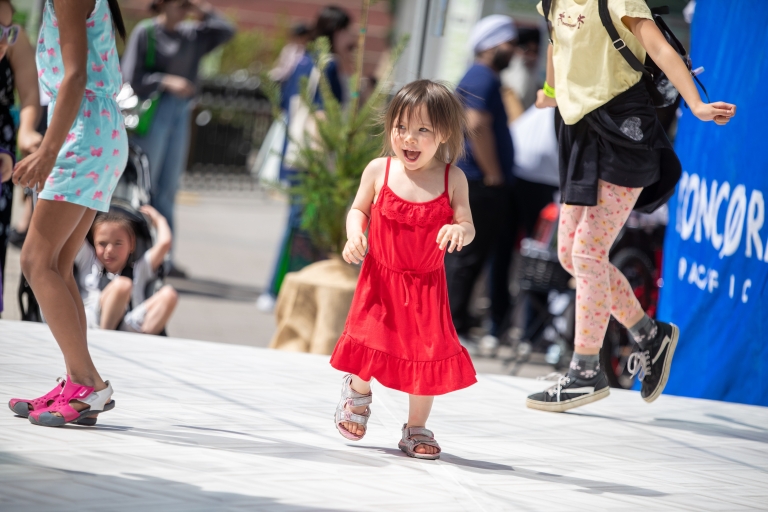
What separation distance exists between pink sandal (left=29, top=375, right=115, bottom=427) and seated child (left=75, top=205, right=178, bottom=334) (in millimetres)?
2001

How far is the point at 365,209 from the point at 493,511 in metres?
1.09

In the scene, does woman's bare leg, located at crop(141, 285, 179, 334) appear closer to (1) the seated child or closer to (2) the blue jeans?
(1) the seated child

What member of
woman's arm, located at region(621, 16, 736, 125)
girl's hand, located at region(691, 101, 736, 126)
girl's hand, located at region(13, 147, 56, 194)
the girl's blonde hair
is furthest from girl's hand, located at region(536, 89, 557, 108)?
girl's hand, located at region(13, 147, 56, 194)

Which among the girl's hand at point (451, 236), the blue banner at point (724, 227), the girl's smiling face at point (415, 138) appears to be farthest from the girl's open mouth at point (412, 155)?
the blue banner at point (724, 227)

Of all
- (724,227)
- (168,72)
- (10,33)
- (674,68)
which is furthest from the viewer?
(168,72)

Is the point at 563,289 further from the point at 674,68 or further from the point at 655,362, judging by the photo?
the point at 674,68

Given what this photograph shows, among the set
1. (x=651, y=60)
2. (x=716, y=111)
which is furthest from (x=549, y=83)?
(x=716, y=111)

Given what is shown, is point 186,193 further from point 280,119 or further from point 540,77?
point 280,119

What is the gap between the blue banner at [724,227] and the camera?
4.80 meters

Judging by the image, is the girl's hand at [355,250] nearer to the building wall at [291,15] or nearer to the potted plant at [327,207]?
the potted plant at [327,207]

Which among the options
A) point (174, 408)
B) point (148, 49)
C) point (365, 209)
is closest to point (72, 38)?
point (365, 209)

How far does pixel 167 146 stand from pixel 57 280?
5481 mm

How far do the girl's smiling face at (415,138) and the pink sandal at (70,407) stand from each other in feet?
3.98

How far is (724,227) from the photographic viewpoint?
5.02m
